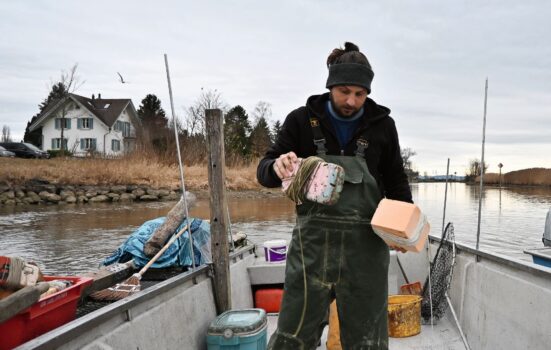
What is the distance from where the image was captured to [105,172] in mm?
27734

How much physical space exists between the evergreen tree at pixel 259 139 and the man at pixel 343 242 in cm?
4662

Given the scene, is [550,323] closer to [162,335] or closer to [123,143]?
[162,335]

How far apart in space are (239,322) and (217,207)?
38.1 inches

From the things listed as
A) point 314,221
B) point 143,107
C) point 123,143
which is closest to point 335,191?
point 314,221

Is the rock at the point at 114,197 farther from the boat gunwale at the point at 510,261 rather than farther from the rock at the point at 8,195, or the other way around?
the boat gunwale at the point at 510,261

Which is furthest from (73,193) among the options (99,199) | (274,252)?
(274,252)

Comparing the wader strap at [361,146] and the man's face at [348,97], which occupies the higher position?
the man's face at [348,97]

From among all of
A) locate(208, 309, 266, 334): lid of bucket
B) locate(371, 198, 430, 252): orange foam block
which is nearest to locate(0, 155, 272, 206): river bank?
locate(208, 309, 266, 334): lid of bucket

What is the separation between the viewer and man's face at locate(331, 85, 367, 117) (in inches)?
90.4

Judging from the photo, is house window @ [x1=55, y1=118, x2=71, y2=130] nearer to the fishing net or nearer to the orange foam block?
the fishing net

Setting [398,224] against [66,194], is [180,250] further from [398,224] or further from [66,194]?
[66,194]

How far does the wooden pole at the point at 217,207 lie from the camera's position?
4.10 meters

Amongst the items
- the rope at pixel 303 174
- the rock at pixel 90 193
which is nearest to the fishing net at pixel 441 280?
the rope at pixel 303 174

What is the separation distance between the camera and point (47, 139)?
48.9m
